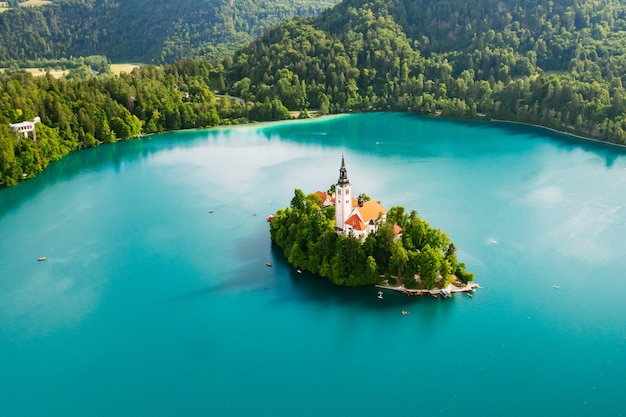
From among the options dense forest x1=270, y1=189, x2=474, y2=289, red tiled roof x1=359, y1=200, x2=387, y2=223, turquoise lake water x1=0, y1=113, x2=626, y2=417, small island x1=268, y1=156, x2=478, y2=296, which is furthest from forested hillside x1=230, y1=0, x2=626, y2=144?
small island x1=268, y1=156, x2=478, y2=296

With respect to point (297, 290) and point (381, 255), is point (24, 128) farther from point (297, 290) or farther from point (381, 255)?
point (381, 255)

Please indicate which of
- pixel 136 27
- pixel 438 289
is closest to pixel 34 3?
pixel 136 27

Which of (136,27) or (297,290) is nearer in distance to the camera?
(297,290)

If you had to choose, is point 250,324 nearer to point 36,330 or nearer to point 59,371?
point 59,371

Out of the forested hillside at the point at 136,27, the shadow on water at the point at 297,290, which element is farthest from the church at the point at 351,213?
the forested hillside at the point at 136,27

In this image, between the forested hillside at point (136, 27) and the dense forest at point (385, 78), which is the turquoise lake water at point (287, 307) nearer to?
the dense forest at point (385, 78)

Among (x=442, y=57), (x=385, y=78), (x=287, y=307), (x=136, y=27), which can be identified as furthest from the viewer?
(x=136, y=27)

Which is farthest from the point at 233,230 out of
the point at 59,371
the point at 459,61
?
the point at 459,61
